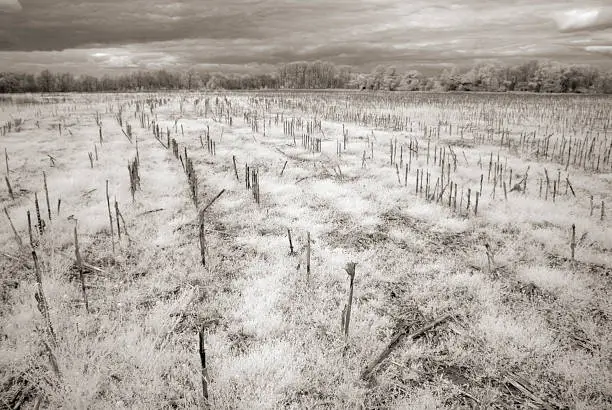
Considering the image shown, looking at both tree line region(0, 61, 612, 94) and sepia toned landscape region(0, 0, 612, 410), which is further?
tree line region(0, 61, 612, 94)

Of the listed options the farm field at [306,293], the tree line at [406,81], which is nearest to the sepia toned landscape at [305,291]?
the farm field at [306,293]

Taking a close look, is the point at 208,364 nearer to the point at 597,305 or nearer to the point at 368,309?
the point at 368,309

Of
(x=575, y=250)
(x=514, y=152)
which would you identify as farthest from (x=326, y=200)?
(x=514, y=152)

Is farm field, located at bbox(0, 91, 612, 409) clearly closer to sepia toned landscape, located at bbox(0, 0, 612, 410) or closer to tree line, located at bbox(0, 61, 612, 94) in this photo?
sepia toned landscape, located at bbox(0, 0, 612, 410)

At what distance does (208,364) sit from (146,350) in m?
0.77

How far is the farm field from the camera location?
367 cm

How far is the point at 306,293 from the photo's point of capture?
5.29 m

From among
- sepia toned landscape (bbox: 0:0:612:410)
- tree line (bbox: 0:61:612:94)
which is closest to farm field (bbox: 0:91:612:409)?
sepia toned landscape (bbox: 0:0:612:410)

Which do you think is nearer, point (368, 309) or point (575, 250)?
point (368, 309)

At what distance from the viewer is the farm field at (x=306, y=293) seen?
144 inches

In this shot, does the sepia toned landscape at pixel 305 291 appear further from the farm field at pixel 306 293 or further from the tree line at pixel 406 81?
the tree line at pixel 406 81

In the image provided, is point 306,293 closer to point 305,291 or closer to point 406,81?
point 305,291

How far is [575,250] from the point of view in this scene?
6430 millimetres

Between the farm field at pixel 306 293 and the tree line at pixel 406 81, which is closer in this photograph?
the farm field at pixel 306 293
